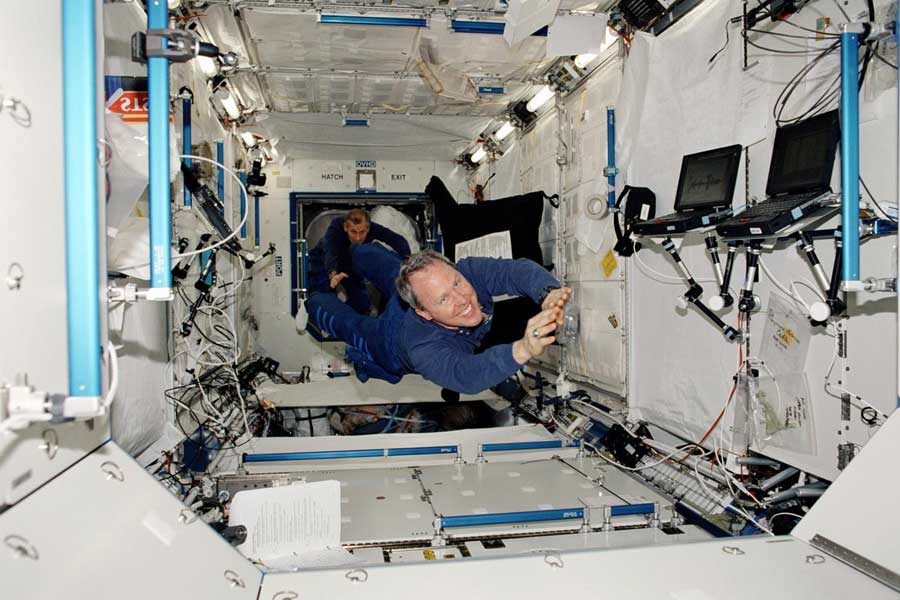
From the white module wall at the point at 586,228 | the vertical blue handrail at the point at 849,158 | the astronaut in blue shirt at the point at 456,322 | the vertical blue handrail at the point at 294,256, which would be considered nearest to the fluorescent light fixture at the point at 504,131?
the white module wall at the point at 586,228

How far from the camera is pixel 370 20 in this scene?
450 centimetres

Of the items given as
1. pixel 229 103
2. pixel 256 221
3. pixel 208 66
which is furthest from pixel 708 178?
pixel 256 221

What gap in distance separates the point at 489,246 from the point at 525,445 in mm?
2562

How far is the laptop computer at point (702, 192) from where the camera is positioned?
329 centimetres

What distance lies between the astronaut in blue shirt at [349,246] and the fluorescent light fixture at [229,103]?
4.92ft

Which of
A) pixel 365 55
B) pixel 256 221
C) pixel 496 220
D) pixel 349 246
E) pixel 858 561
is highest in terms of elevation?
pixel 365 55

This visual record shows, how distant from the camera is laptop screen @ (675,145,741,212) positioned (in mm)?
3303

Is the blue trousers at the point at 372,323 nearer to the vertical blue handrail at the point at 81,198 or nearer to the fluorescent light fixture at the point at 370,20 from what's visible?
the fluorescent light fixture at the point at 370,20

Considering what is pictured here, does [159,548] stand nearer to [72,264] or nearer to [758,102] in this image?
[72,264]

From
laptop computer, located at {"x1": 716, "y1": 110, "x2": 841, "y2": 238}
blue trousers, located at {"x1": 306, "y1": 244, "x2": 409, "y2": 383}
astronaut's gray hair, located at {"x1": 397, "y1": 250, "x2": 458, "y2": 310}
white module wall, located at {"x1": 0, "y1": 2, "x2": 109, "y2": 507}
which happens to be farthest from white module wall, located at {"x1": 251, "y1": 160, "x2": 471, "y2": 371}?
white module wall, located at {"x1": 0, "y1": 2, "x2": 109, "y2": 507}

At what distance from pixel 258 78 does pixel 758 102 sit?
453cm

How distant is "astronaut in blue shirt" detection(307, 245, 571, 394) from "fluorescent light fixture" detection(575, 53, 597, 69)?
2275 mm

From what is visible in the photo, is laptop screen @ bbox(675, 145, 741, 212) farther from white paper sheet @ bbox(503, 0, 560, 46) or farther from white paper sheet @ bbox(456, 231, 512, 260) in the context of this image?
white paper sheet @ bbox(456, 231, 512, 260)

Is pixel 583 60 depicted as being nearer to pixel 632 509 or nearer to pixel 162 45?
pixel 632 509
